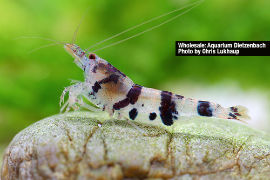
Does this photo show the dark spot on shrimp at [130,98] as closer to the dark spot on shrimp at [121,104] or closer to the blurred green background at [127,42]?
the dark spot on shrimp at [121,104]

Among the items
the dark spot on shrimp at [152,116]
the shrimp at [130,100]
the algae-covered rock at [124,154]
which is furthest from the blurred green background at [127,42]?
the algae-covered rock at [124,154]

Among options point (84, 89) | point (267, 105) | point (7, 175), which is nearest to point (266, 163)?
point (84, 89)

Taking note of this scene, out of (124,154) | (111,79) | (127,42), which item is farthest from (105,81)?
(127,42)

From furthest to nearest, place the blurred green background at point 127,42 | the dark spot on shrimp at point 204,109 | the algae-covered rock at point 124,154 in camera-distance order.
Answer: the blurred green background at point 127,42 → the dark spot on shrimp at point 204,109 → the algae-covered rock at point 124,154

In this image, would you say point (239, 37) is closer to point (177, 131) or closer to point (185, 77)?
point (185, 77)

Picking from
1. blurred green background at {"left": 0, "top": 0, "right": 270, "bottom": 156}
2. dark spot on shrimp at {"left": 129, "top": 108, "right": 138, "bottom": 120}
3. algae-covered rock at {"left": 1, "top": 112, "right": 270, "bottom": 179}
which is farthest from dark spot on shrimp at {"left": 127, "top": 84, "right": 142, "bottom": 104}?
blurred green background at {"left": 0, "top": 0, "right": 270, "bottom": 156}

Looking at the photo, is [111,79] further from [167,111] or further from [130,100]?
[167,111]

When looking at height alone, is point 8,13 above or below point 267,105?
above
